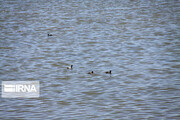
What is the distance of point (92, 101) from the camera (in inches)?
585

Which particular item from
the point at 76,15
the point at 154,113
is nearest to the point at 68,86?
the point at 154,113

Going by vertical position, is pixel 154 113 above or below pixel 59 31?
below

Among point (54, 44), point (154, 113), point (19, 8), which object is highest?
point (19, 8)

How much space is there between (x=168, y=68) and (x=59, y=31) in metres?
12.6

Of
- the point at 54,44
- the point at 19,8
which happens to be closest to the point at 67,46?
the point at 54,44

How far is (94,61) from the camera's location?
21031 mm

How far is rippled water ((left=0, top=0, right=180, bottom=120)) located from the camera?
1412 cm

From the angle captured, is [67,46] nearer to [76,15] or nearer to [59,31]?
[59,31]

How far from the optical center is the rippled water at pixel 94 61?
14119 mm

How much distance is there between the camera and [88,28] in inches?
1211

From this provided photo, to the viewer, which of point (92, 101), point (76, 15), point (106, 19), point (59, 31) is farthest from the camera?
point (76, 15)

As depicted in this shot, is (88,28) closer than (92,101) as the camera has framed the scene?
No

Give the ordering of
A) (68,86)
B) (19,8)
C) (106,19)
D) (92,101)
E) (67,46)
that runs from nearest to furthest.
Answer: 1. (92,101)
2. (68,86)
3. (67,46)
4. (106,19)
5. (19,8)

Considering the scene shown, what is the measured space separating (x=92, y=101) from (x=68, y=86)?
2.25m
